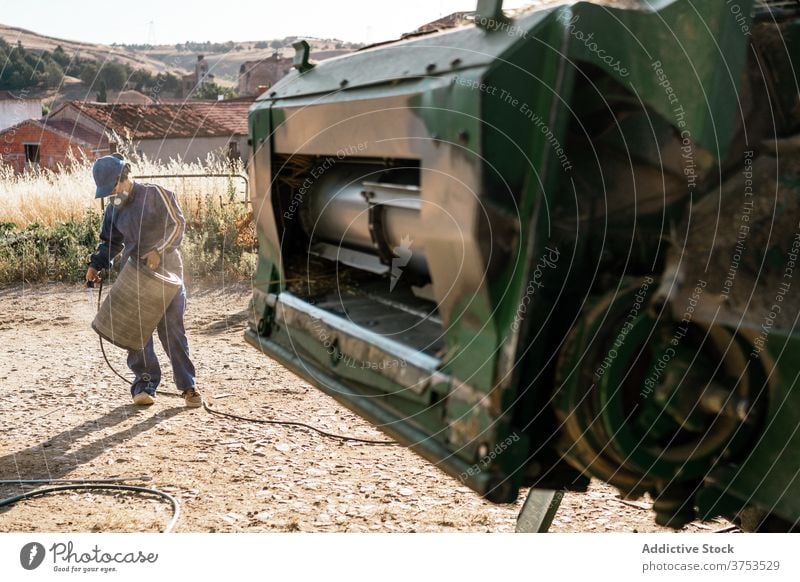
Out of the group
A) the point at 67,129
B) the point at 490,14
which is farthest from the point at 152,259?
the point at 67,129

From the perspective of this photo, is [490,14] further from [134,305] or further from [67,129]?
[67,129]

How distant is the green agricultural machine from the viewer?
1.96m

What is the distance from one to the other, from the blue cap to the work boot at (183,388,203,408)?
58.3 inches

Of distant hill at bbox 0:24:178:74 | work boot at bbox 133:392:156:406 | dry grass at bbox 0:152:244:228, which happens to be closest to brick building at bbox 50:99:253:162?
dry grass at bbox 0:152:244:228

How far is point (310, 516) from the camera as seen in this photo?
407cm

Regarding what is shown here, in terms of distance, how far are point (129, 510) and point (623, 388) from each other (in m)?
2.92

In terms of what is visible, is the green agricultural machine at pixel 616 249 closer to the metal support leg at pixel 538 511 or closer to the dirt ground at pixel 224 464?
the metal support leg at pixel 538 511

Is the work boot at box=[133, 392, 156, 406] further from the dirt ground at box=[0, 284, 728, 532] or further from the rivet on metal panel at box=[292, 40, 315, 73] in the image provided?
the rivet on metal panel at box=[292, 40, 315, 73]

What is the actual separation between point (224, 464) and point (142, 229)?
143cm

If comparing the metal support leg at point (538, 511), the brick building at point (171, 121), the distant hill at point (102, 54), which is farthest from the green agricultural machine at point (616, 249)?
the distant hill at point (102, 54)

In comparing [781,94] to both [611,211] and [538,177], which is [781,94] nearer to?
[611,211]

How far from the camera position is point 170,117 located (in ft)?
61.8

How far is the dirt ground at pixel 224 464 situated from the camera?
4023 millimetres

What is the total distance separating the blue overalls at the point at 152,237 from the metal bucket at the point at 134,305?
0.15 m
